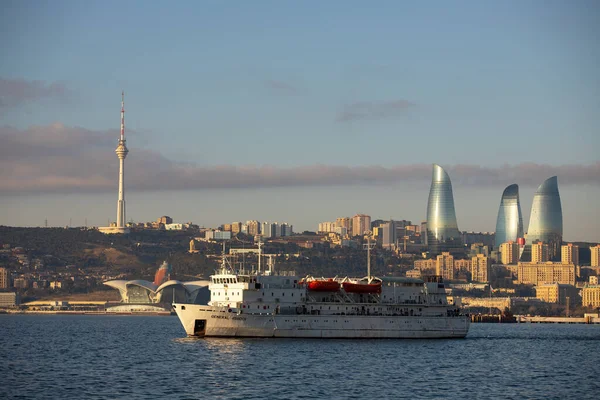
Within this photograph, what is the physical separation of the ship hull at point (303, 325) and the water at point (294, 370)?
5.34 feet

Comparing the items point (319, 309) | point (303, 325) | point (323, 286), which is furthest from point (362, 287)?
point (303, 325)

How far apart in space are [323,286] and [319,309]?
8.75ft

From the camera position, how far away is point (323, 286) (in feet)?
331

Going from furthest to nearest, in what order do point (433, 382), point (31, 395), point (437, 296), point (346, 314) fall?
1. point (437, 296)
2. point (346, 314)
3. point (433, 382)
4. point (31, 395)

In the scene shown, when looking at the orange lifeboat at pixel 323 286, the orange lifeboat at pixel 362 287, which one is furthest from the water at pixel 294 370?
the orange lifeboat at pixel 323 286

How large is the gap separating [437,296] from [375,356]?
2528 centimetres

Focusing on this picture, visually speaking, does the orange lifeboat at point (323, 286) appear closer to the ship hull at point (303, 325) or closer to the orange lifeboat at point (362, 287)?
the orange lifeboat at point (362, 287)

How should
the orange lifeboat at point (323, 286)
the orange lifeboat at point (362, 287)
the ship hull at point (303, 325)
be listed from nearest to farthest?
1. the ship hull at point (303, 325)
2. the orange lifeboat at point (323, 286)
3. the orange lifeboat at point (362, 287)

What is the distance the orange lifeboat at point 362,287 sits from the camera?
10231cm

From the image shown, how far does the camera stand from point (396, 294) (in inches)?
4156

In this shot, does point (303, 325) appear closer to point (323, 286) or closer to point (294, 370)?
point (323, 286)

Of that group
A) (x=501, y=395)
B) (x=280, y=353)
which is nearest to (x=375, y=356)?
(x=280, y=353)

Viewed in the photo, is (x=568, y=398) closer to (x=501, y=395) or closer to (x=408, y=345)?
(x=501, y=395)

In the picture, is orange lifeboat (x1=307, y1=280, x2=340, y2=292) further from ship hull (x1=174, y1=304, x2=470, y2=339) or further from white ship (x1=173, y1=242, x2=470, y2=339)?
ship hull (x1=174, y1=304, x2=470, y2=339)
